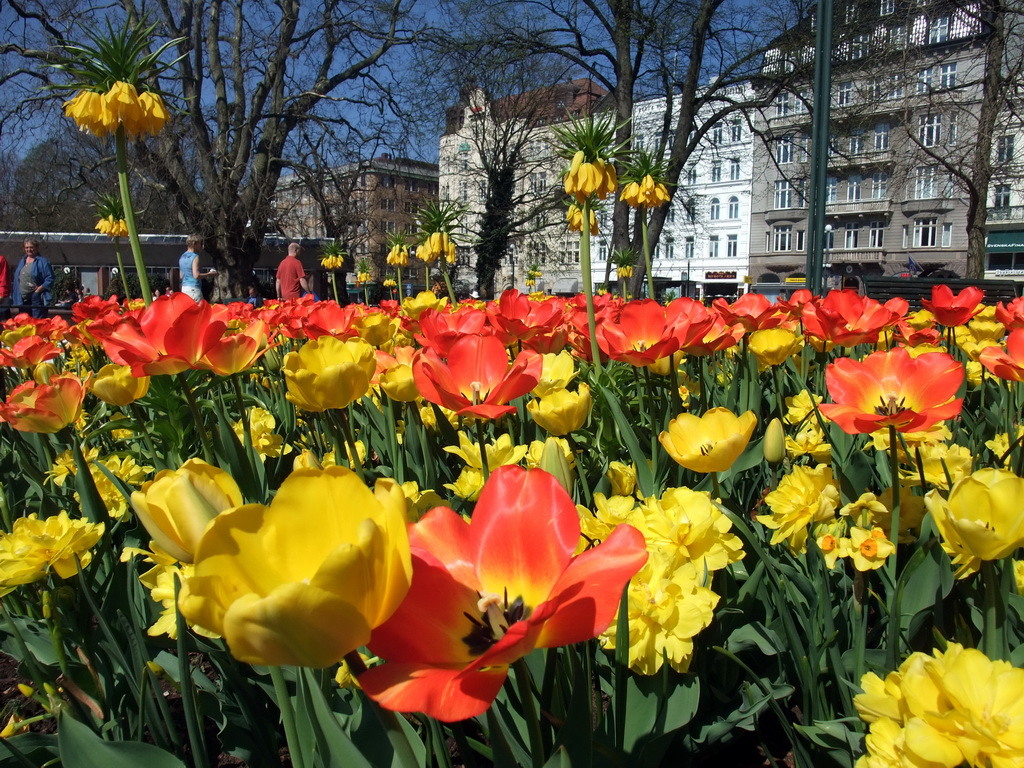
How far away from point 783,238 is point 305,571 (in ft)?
173

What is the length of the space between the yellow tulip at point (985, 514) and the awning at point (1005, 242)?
47.2m

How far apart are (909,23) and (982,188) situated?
3881 millimetres

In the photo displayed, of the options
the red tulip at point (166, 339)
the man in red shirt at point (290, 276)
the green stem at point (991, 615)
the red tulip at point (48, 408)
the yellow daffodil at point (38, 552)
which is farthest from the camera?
the man in red shirt at point (290, 276)

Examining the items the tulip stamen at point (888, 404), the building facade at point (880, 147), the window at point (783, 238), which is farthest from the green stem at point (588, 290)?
the window at point (783, 238)

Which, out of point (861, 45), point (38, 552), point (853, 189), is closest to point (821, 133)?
point (38, 552)

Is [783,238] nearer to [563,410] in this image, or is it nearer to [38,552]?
[563,410]

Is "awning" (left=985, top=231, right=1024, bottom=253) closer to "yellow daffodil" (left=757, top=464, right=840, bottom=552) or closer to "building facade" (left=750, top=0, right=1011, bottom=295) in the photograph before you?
"building facade" (left=750, top=0, right=1011, bottom=295)

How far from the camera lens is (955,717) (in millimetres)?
701

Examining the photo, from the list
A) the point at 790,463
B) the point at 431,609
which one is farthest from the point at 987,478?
the point at 790,463

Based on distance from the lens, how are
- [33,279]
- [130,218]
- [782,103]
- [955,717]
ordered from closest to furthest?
[955,717] → [130,218] → [33,279] → [782,103]

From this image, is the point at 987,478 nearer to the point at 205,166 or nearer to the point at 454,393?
the point at 454,393

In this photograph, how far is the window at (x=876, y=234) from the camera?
45.9 m

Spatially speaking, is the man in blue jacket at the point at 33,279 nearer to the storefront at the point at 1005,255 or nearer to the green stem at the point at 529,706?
the green stem at the point at 529,706

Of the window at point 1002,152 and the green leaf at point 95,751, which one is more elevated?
the window at point 1002,152
